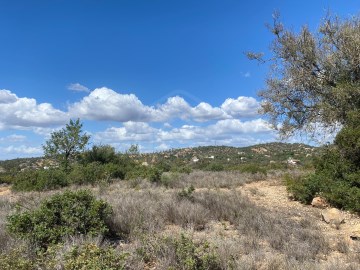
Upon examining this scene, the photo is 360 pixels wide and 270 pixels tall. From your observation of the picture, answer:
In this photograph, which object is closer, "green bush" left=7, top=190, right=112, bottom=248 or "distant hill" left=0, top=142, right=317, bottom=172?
"green bush" left=7, top=190, right=112, bottom=248

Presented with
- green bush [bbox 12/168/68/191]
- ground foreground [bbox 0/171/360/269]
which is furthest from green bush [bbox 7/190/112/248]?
green bush [bbox 12/168/68/191]

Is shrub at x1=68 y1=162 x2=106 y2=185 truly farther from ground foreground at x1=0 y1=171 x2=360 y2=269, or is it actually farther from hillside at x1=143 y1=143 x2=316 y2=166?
hillside at x1=143 y1=143 x2=316 y2=166

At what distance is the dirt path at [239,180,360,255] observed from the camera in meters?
7.94

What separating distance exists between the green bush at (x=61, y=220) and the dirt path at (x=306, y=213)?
4.74 meters

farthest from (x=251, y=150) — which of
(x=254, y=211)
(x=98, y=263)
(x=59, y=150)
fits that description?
(x=98, y=263)

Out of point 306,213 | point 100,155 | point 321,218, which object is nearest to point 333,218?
point 321,218

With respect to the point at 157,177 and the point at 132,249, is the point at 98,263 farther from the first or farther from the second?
the point at 157,177

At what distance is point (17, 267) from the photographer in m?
4.76

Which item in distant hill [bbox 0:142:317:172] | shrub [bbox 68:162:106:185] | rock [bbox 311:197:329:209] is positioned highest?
distant hill [bbox 0:142:317:172]

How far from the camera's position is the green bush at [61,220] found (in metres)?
6.73

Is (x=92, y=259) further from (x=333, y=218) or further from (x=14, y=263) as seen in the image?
(x=333, y=218)

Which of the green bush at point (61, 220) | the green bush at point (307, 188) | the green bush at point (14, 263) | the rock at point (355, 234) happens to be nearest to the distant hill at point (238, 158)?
the green bush at point (307, 188)

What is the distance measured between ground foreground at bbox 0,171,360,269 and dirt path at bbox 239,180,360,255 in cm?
2

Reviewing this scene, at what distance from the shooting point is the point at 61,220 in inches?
288
